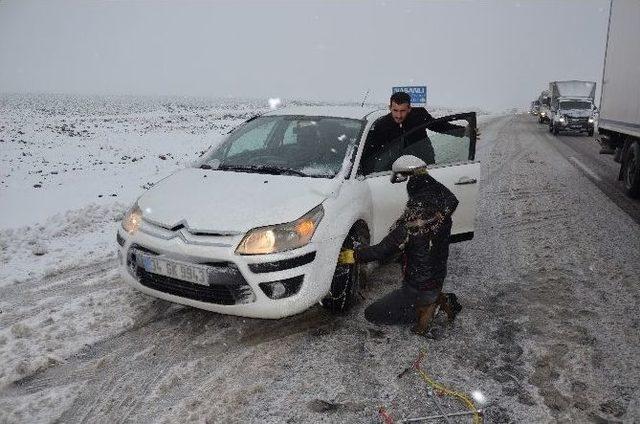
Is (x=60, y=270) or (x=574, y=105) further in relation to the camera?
(x=574, y=105)

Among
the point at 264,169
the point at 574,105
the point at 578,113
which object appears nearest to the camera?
the point at 264,169

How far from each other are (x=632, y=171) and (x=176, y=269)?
329 inches

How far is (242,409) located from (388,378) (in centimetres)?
94

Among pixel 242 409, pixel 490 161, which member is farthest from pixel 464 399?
pixel 490 161

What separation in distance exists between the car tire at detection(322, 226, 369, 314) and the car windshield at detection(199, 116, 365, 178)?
57 centimetres

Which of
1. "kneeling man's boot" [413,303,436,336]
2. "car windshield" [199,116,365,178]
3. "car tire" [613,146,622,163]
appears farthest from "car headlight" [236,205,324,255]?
"car tire" [613,146,622,163]

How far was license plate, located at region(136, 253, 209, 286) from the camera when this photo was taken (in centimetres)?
315

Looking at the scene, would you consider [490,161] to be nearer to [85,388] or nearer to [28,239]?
[28,239]

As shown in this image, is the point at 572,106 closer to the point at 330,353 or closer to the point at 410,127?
the point at 410,127

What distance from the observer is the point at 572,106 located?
23781 mm

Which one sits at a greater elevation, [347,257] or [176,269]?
[176,269]

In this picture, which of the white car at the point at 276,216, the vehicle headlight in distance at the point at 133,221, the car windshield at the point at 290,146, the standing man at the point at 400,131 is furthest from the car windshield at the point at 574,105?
the vehicle headlight in distance at the point at 133,221

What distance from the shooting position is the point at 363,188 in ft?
12.9

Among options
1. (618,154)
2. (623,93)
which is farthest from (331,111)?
(618,154)
